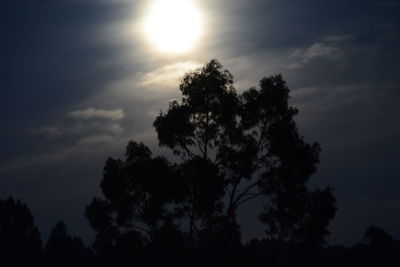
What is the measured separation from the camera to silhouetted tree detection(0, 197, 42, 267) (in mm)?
111031

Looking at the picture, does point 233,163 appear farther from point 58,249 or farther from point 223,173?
point 58,249

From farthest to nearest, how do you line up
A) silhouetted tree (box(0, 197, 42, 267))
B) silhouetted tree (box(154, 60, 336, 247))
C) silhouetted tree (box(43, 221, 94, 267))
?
silhouetted tree (box(43, 221, 94, 267))
silhouetted tree (box(0, 197, 42, 267))
silhouetted tree (box(154, 60, 336, 247))

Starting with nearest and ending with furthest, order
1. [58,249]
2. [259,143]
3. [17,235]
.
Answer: [259,143], [17,235], [58,249]

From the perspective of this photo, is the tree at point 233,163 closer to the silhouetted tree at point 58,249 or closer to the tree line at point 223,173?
the tree line at point 223,173

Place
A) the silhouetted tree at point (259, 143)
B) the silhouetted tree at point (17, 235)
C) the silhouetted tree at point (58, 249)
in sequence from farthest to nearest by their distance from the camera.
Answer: the silhouetted tree at point (58, 249)
the silhouetted tree at point (17, 235)
the silhouetted tree at point (259, 143)

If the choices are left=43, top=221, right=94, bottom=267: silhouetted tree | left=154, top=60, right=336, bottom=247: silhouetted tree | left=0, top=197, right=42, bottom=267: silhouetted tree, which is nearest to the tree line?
left=154, top=60, right=336, bottom=247: silhouetted tree

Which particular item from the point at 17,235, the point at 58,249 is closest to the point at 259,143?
the point at 17,235

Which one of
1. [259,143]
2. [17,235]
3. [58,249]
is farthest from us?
[58,249]

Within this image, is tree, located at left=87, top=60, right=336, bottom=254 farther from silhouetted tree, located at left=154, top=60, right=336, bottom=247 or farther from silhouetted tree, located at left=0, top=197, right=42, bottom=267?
silhouetted tree, located at left=0, top=197, right=42, bottom=267

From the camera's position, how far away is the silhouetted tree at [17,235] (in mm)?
111031

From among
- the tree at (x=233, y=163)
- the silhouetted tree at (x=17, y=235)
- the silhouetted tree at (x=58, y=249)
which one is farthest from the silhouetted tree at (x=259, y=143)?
the silhouetted tree at (x=58, y=249)

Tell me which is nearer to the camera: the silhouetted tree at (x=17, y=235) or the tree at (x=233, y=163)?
the tree at (x=233, y=163)

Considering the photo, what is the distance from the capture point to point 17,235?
11400 cm

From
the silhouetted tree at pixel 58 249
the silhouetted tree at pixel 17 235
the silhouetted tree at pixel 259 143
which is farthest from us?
the silhouetted tree at pixel 58 249
